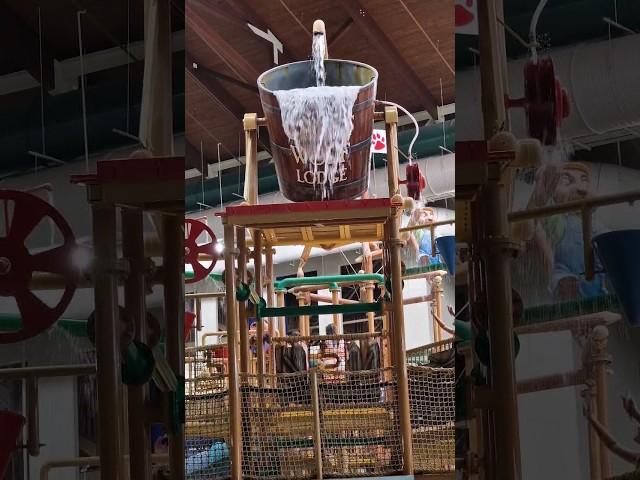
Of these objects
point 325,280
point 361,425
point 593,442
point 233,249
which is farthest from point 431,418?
point 593,442

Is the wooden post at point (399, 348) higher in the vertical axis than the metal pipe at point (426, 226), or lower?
lower

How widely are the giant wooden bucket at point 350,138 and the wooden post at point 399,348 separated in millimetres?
80

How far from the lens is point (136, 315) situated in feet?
1.40

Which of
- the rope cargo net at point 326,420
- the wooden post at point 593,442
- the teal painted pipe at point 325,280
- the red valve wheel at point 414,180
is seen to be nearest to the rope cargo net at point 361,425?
the rope cargo net at point 326,420

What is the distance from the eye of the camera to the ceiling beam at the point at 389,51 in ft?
2.42

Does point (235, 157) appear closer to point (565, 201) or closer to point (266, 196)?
point (266, 196)

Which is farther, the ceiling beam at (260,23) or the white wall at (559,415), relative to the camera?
the ceiling beam at (260,23)

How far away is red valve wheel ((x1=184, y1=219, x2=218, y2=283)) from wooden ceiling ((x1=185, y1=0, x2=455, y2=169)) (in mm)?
95

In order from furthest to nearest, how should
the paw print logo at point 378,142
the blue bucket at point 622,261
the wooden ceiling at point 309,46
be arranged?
the paw print logo at point 378,142 → the wooden ceiling at point 309,46 → the blue bucket at point 622,261

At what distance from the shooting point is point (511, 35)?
0.41 meters

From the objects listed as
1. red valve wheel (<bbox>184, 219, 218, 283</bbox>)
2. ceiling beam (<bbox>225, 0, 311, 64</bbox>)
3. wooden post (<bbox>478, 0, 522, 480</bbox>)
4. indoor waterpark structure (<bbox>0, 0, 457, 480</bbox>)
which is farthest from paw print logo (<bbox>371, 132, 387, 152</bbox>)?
wooden post (<bbox>478, 0, 522, 480</bbox>)

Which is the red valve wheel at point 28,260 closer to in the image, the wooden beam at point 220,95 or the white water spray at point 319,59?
the wooden beam at point 220,95

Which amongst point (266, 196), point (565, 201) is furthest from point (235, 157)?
point (565, 201)

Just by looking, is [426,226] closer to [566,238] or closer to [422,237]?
[422,237]
